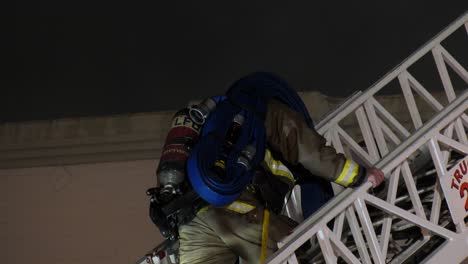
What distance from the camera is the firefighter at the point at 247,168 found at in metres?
5.37

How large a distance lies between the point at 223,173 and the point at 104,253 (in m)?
3.63

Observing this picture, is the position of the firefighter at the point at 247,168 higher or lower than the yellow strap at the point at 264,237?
higher

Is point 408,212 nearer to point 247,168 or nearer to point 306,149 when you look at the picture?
point 306,149

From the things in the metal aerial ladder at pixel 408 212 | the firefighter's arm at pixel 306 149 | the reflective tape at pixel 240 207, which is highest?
the firefighter's arm at pixel 306 149

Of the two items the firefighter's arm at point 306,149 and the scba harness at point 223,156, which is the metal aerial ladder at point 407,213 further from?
the scba harness at point 223,156

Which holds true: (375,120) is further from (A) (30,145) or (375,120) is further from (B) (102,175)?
(A) (30,145)

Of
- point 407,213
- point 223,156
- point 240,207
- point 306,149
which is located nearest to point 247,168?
point 223,156

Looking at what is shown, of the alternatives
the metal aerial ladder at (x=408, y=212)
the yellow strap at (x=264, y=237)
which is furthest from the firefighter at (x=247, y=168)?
the metal aerial ladder at (x=408, y=212)

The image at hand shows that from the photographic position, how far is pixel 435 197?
5.55 metres

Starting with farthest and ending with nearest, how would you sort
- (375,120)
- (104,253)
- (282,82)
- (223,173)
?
(104,253) < (375,120) < (282,82) < (223,173)

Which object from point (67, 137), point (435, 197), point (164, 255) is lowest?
point (435, 197)

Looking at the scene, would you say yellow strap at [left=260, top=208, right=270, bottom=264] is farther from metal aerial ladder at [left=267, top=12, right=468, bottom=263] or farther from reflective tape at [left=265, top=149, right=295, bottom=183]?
reflective tape at [left=265, top=149, right=295, bottom=183]

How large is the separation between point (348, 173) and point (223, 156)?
77cm

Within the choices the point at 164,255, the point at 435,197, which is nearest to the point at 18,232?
the point at 164,255
